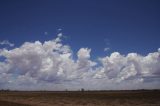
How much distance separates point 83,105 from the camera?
163 ft

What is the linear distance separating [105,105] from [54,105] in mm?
10048

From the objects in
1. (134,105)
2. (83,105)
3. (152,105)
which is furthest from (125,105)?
(83,105)

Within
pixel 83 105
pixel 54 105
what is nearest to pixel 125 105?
pixel 83 105

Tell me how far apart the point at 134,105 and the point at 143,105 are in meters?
1.64

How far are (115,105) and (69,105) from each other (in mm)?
8963

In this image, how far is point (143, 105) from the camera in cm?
4706

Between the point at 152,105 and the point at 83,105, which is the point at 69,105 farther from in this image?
the point at 152,105

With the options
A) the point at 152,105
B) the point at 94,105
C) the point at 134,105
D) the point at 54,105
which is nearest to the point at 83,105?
the point at 94,105

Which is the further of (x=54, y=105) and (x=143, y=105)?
(x=54, y=105)

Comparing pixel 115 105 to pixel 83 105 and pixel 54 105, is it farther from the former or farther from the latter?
pixel 54 105

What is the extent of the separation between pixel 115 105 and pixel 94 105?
13.2 feet

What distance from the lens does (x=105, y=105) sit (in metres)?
48.9

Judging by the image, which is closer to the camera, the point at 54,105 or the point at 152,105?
the point at 152,105

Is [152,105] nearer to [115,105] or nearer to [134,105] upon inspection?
[134,105]
